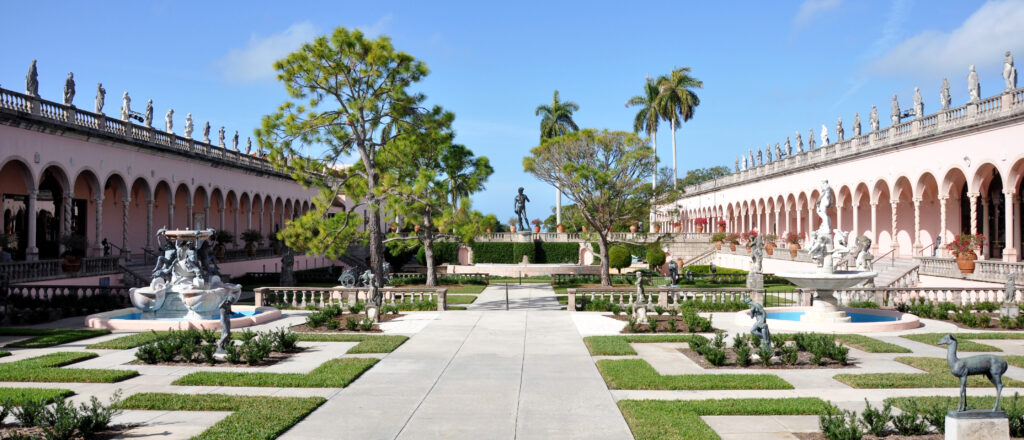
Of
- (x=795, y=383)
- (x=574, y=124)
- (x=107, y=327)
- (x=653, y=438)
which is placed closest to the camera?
(x=653, y=438)

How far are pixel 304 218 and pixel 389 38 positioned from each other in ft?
21.7

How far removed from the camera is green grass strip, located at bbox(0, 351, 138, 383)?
36.5ft

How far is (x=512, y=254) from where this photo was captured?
52.1 metres

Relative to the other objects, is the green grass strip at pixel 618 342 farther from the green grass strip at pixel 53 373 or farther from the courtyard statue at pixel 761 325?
the green grass strip at pixel 53 373

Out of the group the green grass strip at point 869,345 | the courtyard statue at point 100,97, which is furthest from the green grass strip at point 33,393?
the courtyard statue at point 100,97

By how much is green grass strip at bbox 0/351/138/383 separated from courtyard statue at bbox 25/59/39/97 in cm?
1801

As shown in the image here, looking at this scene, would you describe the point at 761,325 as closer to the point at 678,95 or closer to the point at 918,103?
the point at 918,103

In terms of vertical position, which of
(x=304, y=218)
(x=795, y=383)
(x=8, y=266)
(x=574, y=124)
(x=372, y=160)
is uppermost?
(x=574, y=124)

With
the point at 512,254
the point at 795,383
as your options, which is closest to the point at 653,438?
the point at 795,383

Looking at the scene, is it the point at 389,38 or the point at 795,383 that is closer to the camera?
the point at 795,383

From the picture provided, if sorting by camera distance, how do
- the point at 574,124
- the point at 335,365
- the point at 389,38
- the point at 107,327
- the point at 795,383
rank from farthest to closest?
the point at 574,124 → the point at 389,38 → the point at 107,327 → the point at 335,365 → the point at 795,383

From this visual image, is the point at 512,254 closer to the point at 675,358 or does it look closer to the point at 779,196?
the point at 779,196

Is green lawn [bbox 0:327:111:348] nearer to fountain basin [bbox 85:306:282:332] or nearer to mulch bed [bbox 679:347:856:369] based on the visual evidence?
fountain basin [bbox 85:306:282:332]

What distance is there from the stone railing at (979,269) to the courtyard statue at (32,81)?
34903 mm
